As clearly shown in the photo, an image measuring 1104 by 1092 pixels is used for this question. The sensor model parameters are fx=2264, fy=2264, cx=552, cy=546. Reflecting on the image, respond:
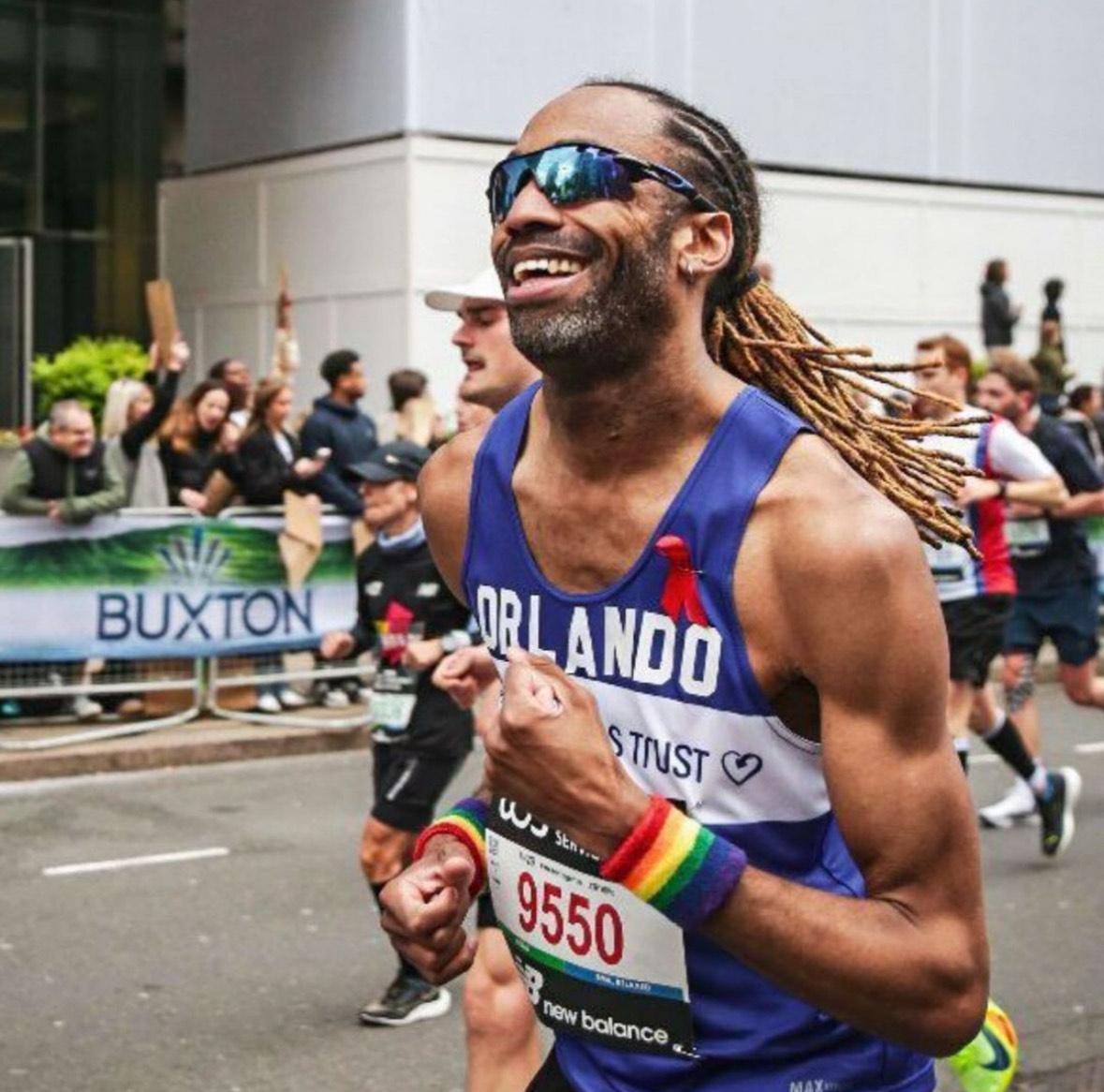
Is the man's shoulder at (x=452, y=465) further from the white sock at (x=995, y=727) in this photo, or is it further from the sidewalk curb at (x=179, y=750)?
the sidewalk curb at (x=179, y=750)

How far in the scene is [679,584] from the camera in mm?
2564

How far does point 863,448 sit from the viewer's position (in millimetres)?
2910

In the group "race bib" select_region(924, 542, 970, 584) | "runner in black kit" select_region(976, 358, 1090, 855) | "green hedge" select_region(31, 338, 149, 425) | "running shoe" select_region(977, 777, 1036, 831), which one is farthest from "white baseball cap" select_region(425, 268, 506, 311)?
"green hedge" select_region(31, 338, 149, 425)

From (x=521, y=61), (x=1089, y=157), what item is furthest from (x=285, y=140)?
(x=1089, y=157)

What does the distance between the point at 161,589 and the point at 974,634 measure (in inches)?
190

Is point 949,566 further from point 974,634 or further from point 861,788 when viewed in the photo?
point 861,788

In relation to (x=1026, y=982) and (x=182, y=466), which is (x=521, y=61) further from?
(x=1026, y=982)

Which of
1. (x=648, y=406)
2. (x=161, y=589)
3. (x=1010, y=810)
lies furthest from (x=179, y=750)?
(x=648, y=406)

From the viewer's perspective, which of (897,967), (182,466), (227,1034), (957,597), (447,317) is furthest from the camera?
(447,317)

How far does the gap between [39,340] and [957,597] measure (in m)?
17.6

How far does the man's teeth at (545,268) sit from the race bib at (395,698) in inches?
158

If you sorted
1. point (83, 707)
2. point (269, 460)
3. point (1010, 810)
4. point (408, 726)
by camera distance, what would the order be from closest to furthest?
point (408, 726), point (1010, 810), point (83, 707), point (269, 460)

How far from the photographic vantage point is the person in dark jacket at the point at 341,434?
1259 cm

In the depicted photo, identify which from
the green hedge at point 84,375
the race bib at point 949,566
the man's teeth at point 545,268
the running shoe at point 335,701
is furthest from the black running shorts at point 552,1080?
the green hedge at point 84,375
